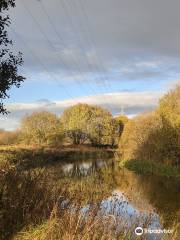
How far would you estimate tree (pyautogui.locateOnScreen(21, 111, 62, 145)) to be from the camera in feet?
325

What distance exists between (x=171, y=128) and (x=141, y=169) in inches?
269

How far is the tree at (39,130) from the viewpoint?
3905 inches

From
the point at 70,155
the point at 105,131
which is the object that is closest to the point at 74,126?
the point at 105,131

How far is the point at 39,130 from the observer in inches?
3952

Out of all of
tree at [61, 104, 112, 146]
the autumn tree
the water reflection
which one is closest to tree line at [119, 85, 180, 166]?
the autumn tree

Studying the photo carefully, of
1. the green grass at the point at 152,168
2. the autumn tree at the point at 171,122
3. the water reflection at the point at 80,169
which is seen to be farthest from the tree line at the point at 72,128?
the autumn tree at the point at 171,122

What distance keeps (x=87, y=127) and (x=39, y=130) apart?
21.5 m

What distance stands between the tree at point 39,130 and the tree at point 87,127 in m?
10.4

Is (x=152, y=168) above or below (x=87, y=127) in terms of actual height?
below

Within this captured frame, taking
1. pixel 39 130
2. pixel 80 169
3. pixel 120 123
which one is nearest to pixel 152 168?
pixel 80 169

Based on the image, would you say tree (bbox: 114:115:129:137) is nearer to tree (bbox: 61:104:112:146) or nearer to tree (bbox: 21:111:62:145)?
tree (bbox: 61:104:112:146)

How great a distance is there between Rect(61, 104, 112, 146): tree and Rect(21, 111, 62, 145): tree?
10.4 m

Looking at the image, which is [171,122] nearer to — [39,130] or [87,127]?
[39,130]

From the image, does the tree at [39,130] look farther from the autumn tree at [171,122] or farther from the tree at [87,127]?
the autumn tree at [171,122]
